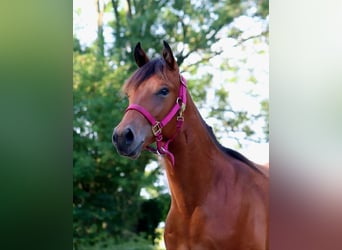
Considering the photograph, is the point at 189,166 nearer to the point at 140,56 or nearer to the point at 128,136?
the point at 128,136

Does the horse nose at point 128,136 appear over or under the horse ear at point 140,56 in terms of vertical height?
under

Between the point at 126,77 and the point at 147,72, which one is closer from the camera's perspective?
the point at 147,72

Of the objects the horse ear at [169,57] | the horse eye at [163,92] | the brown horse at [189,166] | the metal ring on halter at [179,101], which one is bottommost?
the brown horse at [189,166]

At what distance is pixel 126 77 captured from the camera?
2879 millimetres

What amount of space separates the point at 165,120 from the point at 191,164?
0.19 m

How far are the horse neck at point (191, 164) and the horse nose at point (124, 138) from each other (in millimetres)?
176

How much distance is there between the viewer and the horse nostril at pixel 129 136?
1.60 meters

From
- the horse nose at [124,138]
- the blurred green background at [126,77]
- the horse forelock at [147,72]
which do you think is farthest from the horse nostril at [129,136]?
the blurred green background at [126,77]

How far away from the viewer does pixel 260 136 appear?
2.62 metres

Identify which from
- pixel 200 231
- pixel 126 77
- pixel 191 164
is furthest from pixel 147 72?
pixel 126 77

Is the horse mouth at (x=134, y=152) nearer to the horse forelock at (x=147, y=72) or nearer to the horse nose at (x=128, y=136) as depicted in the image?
the horse nose at (x=128, y=136)
